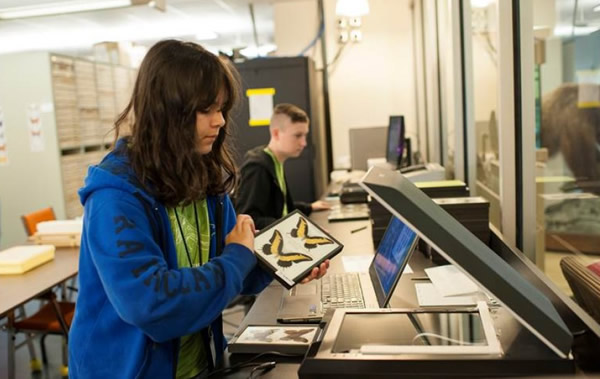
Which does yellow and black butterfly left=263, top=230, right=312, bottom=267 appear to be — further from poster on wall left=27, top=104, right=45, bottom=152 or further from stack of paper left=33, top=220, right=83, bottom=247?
poster on wall left=27, top=104, right=45, bottom=152

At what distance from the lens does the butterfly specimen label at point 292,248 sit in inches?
60.9

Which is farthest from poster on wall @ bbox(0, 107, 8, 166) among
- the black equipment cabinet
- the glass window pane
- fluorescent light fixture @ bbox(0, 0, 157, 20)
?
the glass window pane

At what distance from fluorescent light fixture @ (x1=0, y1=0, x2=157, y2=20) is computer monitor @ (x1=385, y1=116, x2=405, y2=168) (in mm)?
2526

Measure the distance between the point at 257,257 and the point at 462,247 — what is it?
0.65m

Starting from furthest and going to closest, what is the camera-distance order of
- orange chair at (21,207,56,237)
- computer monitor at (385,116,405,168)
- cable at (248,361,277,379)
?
computer monitor at (385,116,405,168)
orange chair at (21,207,56,237)
cable at (248,361,277,379)

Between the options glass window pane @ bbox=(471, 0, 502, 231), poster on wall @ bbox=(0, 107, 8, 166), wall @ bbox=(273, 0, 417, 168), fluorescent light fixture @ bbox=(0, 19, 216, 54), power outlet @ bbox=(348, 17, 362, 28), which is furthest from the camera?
fluorescent light fixture @ bbox=(0, 19, 216, 54)

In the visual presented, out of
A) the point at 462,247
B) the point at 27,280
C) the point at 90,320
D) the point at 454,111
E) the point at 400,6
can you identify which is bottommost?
the point at 27,280

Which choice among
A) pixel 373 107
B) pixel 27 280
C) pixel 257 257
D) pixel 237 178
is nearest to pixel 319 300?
pixel 257 257

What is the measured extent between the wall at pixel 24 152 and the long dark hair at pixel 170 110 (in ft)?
15.5

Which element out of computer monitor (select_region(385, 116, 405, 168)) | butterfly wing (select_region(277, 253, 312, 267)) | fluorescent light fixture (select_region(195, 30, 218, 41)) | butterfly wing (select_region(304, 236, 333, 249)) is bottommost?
butterfly wing (select_region(277, 253, 312, 267))

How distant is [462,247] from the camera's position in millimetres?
1034

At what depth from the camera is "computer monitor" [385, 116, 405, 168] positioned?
4250 millimetres

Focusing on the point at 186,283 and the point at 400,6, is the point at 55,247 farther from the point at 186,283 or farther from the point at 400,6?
the point at 400,6

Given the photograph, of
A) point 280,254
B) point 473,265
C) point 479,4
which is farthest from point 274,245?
point 479,4
